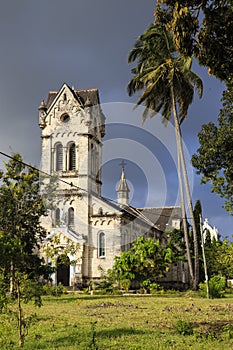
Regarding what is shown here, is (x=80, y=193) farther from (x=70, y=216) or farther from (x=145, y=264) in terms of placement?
(x=145, y=264)

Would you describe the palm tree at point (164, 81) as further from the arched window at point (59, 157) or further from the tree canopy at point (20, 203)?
the arched window at point (59, 157)

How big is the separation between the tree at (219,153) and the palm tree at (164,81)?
36.7ft

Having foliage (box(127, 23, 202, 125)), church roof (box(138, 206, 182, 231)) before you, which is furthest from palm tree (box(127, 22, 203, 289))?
church roof (box(138, 206, 182, 231))

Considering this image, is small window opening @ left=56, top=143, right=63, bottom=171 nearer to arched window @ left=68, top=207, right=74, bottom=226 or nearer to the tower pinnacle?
arched window @ left=68, top=207, right=74, bottom=226

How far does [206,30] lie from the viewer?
10391 mm

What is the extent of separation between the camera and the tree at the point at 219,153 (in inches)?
733

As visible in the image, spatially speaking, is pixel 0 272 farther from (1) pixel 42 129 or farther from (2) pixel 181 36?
(1) pixel 42 129

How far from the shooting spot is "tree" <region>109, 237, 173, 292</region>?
36.9 meters

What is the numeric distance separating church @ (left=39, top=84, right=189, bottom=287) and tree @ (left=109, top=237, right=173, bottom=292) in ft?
15.0

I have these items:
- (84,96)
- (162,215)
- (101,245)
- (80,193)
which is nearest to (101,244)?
(101,245)

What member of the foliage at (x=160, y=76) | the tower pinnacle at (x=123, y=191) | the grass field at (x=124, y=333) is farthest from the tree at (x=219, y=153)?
the tower pinnacle at (x=123, y=191)

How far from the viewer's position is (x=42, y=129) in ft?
156

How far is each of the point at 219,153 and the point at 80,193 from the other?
26.9 meters

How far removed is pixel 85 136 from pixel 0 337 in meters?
36.2
